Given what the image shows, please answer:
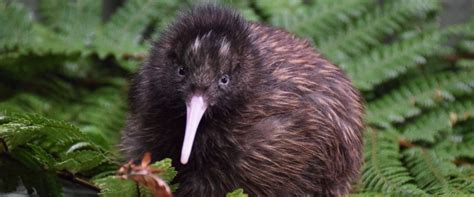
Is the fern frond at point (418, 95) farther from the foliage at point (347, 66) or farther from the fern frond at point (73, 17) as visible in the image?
the fern frond at point (73, 17)

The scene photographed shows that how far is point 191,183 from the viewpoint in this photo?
2.71 metres

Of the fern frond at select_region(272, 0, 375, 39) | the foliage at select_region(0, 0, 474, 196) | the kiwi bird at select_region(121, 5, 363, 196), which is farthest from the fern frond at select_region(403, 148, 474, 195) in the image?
the fern frond at select_region(272, 0, 375, 39)

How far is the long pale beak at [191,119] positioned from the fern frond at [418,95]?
1.38 metres

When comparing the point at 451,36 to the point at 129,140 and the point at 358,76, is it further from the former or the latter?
the point at 129,140

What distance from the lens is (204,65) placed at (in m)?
2.58

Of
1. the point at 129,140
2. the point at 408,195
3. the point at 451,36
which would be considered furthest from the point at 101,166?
the point at 451,36

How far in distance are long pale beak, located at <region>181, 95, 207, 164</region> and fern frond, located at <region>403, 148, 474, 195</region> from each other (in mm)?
934

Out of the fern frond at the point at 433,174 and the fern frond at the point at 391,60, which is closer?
the fern frond at the point at 433,174

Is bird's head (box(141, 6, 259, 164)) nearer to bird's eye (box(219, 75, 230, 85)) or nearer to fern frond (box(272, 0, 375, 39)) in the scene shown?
bird's eye (box(219, 75, 230, 85))

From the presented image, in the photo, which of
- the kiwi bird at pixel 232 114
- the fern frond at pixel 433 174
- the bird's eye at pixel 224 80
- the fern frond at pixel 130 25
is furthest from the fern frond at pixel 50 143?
the fern frond at pixel 130 25

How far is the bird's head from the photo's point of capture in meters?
2.58

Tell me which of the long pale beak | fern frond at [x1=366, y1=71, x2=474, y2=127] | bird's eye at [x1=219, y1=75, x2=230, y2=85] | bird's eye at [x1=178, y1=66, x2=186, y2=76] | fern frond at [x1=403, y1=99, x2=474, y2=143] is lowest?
the long pale beak

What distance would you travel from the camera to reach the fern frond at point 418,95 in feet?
12.7

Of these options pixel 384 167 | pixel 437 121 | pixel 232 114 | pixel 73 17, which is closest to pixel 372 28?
pixel 437 121
